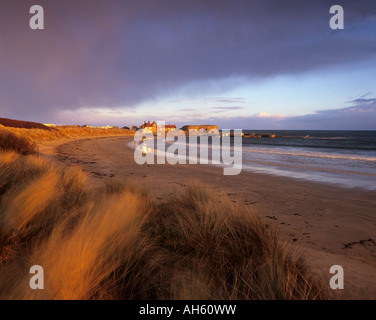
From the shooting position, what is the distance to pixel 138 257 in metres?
2.29

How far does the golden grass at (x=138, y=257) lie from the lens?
1.81 m

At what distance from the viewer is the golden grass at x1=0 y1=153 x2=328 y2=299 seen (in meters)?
1.81

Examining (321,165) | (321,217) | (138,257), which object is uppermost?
(138,257)

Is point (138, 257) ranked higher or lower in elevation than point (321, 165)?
higher

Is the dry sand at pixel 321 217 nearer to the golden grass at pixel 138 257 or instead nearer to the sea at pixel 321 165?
the golden grass at pixel 138 257

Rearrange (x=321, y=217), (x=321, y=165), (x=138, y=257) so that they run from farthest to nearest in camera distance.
Answer: 1. (x=321, y=165)
2. (x=321, y=217)
3. (x=138, y=257)

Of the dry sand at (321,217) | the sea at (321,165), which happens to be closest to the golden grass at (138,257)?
the dry sand at (321,217)

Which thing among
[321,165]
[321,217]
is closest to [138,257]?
[321,217]

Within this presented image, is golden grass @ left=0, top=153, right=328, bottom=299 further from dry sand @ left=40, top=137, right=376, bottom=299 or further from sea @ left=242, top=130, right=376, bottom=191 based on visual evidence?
sea @ left=242, top=130, right=376, bottom=191

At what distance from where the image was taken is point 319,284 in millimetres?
2141

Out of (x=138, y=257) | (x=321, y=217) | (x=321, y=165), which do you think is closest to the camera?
(x=138, y=257)

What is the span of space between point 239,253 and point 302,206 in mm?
4087

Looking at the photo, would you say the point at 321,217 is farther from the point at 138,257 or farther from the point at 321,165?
the point at 321,165
